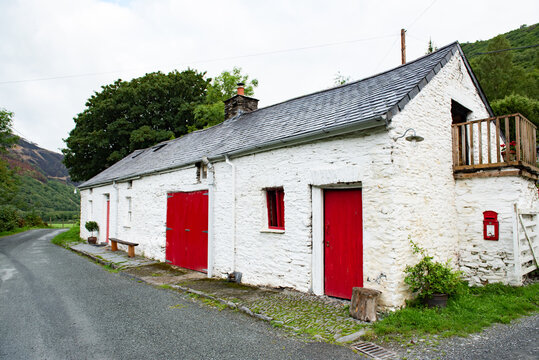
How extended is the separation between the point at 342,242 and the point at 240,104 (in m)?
8.94

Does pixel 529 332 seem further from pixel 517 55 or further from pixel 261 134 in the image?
pixel 517 55

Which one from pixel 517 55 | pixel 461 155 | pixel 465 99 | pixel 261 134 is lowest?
pixel 461 155

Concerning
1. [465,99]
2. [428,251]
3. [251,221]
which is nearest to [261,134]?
[251,221]

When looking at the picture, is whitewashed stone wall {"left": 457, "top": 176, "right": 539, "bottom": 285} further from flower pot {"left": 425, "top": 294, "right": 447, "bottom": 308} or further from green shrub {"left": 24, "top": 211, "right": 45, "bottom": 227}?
green shrub {"left": 24, "top": 211, "right": 45, "bottom": 227}

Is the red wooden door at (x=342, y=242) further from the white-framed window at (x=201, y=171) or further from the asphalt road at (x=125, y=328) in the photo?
the white-framed window at (x=201, y=171)

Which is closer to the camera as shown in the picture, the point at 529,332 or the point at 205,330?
the point at 529,332

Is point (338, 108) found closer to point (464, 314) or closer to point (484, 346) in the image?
point (464, 314)

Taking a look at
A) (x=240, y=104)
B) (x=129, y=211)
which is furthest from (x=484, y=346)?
(x=129, y=211)

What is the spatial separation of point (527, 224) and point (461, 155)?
6.54ft

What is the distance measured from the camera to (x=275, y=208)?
764 centimetres

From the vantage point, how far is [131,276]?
9.16 m

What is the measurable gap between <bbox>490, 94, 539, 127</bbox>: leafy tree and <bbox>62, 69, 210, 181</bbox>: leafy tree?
22434 millimetres

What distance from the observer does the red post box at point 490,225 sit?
6.66 metres


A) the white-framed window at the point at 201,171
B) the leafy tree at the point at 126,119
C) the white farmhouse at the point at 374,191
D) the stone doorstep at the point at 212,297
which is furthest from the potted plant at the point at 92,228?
the leafy tree at the point at 126,119
